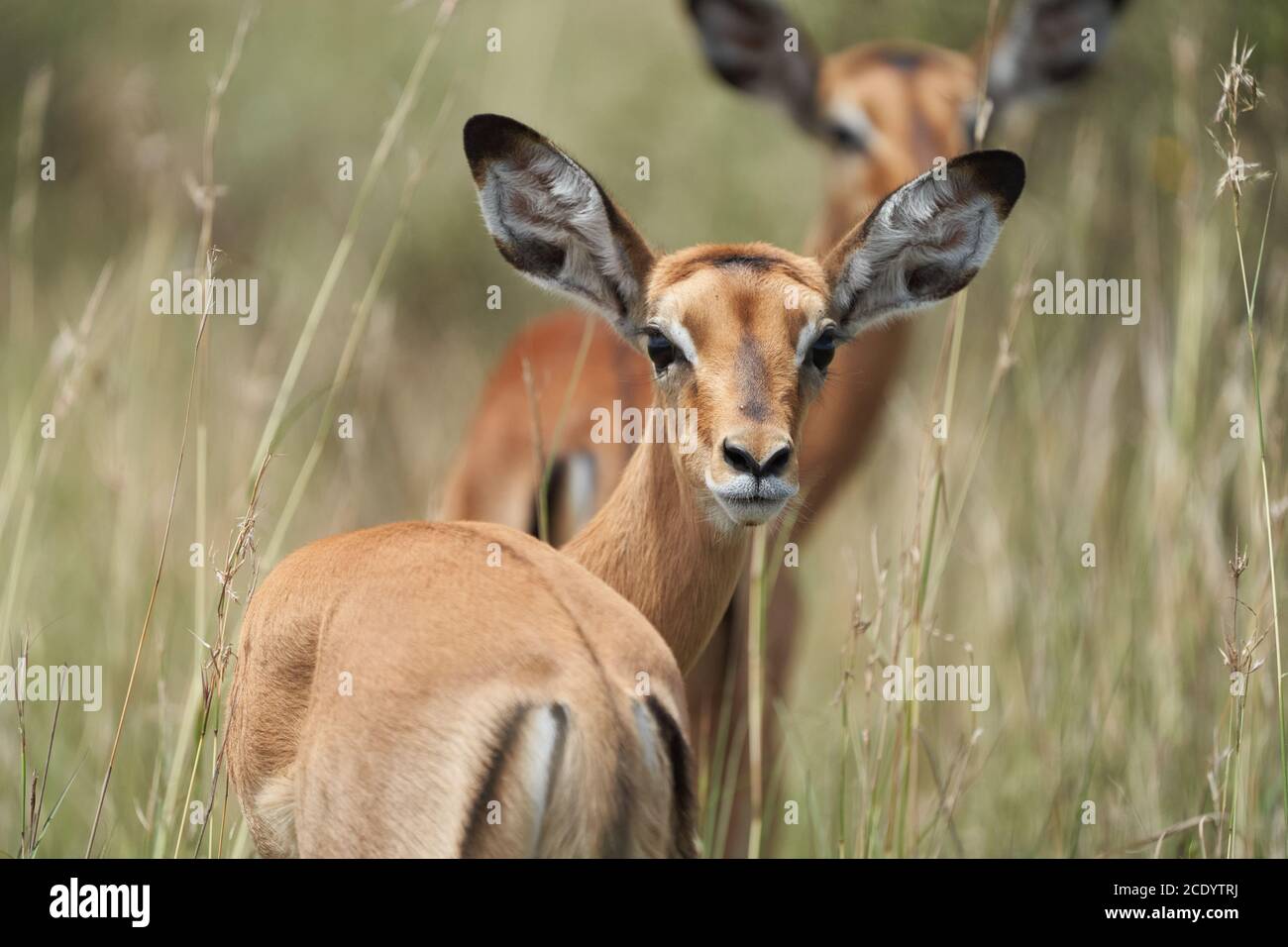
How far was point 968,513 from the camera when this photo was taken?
318 inches

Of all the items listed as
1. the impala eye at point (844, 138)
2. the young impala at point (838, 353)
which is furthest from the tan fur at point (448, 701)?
the impala eye at point (844, 138)

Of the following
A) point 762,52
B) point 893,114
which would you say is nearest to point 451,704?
point 893,114

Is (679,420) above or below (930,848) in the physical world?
above

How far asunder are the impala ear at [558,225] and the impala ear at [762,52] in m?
2.78

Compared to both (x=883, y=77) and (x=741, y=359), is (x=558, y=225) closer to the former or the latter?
(x=741, y=359)

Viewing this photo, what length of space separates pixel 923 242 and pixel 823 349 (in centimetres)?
53

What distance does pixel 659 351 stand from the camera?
410 cm

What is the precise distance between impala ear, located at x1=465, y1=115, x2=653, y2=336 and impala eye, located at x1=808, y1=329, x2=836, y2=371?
52cm

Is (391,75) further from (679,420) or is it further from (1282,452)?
(679,420)

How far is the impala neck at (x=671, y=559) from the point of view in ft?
13.6

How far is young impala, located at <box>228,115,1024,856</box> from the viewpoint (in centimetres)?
278

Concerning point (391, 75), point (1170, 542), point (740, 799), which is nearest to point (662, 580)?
point (740, 799)

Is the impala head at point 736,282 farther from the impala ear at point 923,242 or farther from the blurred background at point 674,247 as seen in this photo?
the blurred background at point 674,247
